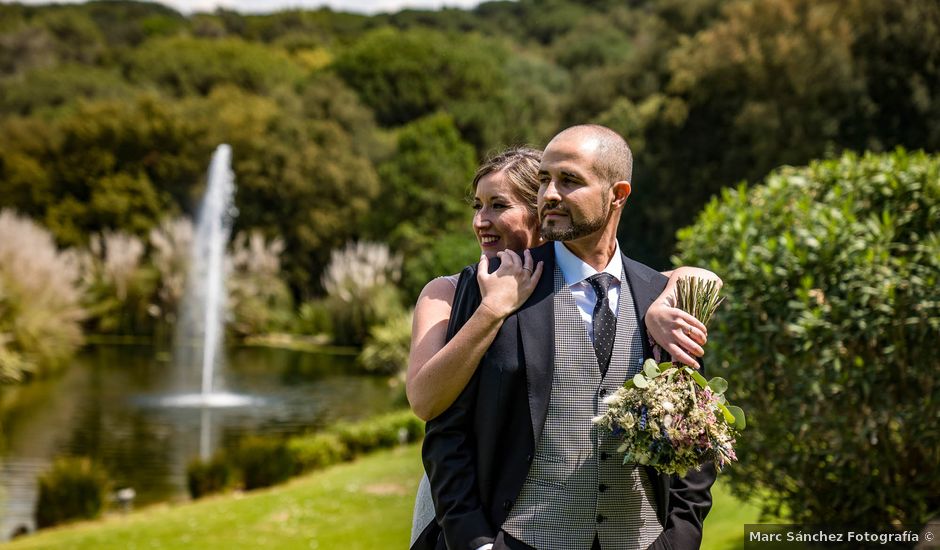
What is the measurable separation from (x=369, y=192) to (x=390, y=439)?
24.7 m

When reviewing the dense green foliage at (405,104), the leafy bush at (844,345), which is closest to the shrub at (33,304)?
the dense green foliage at (405,104)

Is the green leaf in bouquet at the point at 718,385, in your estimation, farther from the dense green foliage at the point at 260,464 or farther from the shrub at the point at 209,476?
the dense green foliage at the point at 260,464

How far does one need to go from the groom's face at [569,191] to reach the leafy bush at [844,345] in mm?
3948

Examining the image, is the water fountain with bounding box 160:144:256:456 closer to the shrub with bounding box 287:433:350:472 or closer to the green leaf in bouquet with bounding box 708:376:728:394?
the shrub with bounding box 287:433:350:472

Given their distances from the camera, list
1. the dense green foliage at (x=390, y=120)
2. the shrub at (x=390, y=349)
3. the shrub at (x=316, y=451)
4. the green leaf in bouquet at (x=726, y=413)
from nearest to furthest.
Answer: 1. the green leaf in bouquet at (x=726, y=413)
2. the shrub at (x=316, y=451)
3. the shrub at (x=390, y=349)
4. the dense green foliage at (x=390, y=120)

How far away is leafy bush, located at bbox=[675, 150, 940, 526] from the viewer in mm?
6093

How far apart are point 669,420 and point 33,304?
70.1 ft

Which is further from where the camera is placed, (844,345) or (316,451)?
(316,451)

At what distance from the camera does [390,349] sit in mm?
23109

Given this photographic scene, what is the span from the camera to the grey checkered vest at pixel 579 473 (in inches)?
98.7

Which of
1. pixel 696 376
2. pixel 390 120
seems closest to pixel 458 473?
pixel 696 376

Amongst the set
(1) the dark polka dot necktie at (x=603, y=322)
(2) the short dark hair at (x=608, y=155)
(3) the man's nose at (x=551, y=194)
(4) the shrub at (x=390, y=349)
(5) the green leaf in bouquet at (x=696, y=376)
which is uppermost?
(2) the short dark hair at (x=608, y=155)

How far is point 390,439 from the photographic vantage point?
49.9 ft

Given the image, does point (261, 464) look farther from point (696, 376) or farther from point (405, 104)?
point (405, 104)
